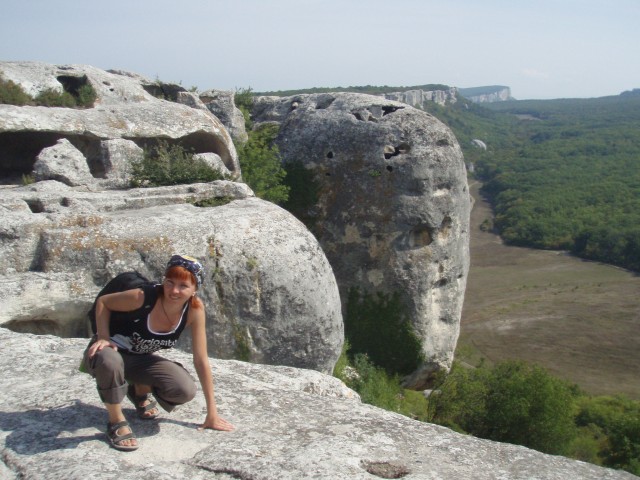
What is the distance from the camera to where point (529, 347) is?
3250 centimetres

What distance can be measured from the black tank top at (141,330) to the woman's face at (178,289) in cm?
12

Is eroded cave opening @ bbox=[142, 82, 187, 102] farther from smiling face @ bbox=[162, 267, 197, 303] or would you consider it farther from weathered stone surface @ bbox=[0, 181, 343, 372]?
smiling face @ bbox=[162, 267, 197, 303]

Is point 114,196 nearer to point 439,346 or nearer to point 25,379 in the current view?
point 25,379

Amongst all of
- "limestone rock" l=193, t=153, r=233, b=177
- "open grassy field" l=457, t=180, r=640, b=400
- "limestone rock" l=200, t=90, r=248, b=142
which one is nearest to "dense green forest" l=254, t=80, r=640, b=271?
"open grassy field" l=457, t=180, r=640, b=400

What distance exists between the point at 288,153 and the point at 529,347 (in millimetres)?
19837

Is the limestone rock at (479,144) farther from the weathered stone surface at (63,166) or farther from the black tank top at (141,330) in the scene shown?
the black tank top at (141,330)

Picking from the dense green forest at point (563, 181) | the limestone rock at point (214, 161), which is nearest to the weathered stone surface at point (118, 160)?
the limestone rock at point (214, 161)

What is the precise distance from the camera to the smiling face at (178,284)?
444 cm

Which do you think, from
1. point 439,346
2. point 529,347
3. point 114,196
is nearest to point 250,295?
point 114,196

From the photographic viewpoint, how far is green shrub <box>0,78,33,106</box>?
42.7ft

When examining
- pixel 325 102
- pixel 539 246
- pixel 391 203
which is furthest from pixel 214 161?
pixel 539 246

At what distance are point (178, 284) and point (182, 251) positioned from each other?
507cm

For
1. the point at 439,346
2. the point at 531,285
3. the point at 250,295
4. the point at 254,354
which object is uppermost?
the point at 250,295

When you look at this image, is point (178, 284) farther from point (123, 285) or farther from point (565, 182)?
point (565, 182)
